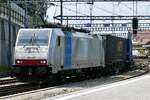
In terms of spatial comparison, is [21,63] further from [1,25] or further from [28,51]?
[1,25]

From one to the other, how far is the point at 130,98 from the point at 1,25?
30.3 metres

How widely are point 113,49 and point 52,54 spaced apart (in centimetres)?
1423

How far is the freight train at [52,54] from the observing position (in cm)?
2361

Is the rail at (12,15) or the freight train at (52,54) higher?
the rail at (12,15)

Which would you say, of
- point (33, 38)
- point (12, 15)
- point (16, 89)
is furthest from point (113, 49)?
point (16, 89)

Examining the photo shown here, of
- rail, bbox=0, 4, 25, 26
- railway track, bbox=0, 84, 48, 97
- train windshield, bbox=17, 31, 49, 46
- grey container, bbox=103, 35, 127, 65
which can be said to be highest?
rail, bbox=0, 4, 25, 26

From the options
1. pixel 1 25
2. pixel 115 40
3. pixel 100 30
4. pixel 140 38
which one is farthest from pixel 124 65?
pixel 140 38

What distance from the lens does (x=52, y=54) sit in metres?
23.9

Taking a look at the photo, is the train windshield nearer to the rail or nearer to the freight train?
the freight train

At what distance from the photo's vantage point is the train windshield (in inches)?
952

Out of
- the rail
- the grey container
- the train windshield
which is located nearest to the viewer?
the train windshield

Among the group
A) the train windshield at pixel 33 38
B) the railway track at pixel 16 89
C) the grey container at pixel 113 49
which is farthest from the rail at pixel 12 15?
the railway track at pixel 16 89

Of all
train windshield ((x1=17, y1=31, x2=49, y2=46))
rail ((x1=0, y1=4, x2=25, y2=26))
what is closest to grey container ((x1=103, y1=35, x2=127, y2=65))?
rail ((x1=0, y1=4, x2=25, y2=26))

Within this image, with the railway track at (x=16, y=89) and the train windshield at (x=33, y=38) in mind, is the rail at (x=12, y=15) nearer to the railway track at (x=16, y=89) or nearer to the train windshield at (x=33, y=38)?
the train windshield at (x=33, y=38)
